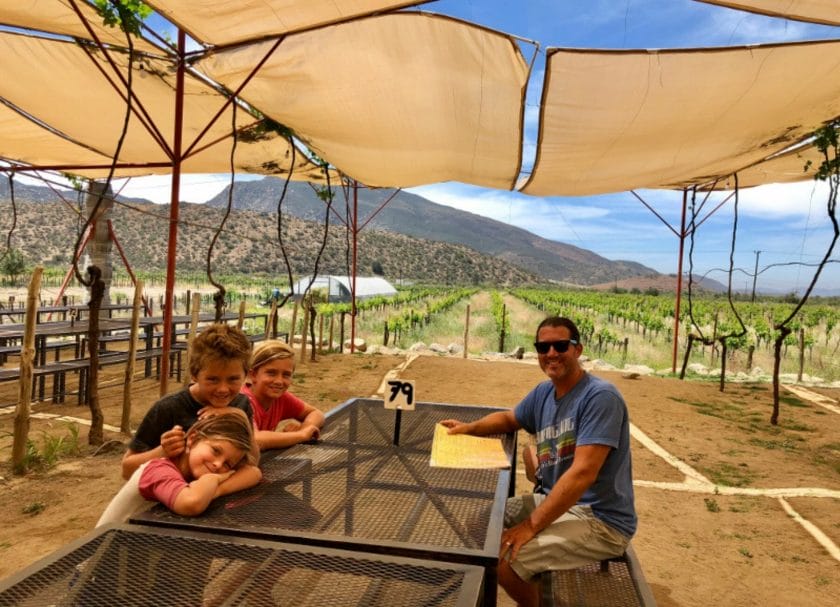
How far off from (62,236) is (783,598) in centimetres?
5388

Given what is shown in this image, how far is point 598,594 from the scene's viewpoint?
189cm

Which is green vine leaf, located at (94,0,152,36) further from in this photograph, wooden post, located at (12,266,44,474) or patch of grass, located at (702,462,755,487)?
patch of grass, located at (702,462,755,487)

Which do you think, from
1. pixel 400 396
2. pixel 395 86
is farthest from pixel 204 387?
pixel 395 86

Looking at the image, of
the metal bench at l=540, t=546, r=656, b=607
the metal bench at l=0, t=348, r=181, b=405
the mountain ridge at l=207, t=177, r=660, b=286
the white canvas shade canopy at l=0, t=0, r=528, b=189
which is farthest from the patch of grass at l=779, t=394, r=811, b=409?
the mountain ridge at l=207, t=177, r=660, b=286

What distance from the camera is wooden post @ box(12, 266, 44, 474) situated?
355 centimetres

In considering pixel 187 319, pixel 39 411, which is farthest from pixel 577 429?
pixel 187 319

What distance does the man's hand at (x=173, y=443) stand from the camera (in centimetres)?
144

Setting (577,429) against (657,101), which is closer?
(577,429)

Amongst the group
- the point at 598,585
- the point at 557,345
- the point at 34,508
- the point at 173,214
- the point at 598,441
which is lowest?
the point at 34,508

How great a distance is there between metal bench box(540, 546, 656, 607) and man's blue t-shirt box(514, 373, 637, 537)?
0.50 ft

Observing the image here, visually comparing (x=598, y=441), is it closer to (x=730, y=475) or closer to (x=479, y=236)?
(x=730, y=475)

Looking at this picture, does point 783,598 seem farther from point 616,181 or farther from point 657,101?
point 616,181

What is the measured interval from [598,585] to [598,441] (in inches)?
22.6

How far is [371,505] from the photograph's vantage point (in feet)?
4.90
